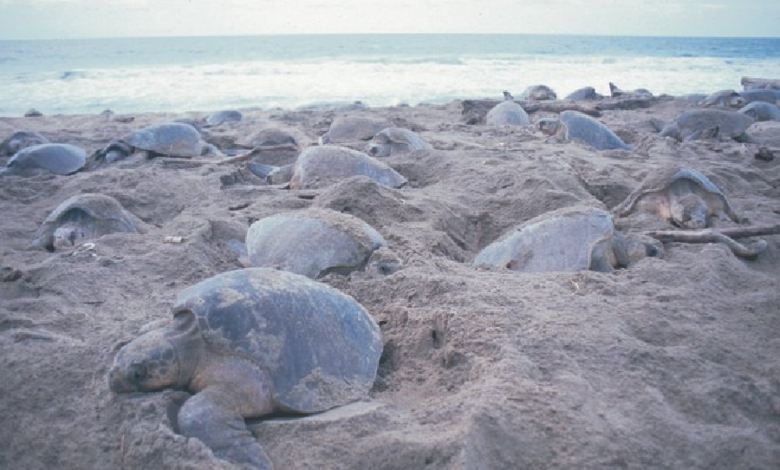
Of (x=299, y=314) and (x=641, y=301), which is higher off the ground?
(x=299, y=314)

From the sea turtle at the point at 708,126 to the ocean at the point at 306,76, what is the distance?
809 cm

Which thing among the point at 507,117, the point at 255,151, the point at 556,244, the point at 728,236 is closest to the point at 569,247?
the point at 556,244

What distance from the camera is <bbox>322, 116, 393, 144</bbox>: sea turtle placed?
6.16 meters

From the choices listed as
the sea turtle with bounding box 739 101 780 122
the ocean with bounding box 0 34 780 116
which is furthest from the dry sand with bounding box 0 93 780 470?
the ocean with bounding box 0 34 780 116

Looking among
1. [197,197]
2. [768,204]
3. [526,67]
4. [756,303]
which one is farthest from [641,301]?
[526,67]

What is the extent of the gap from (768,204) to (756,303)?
6.18ft

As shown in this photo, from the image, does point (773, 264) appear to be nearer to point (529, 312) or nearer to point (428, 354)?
point (529, 312)

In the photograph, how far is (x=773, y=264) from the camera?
9.63 feet

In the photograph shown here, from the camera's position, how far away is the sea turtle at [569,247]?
109 inches

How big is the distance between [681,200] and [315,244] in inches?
85.9

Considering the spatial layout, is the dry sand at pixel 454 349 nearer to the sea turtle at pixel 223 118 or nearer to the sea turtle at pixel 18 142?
the sea turtle at pixel 18 142

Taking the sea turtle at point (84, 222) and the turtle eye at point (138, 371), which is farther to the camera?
the sea turtle at point (84, 222)

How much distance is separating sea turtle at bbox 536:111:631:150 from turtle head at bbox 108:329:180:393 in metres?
4.94

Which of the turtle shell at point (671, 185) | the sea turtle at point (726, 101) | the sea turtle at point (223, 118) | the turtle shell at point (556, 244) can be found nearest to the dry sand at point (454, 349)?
the turtle shell at point (556, 244)
